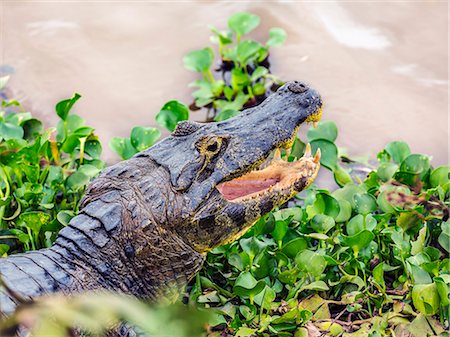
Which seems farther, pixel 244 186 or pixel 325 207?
pixel 325 207

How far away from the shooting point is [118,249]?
3.42m

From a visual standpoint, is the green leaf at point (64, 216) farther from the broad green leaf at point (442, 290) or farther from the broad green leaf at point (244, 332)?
the broad green leaf at point (442, 290)

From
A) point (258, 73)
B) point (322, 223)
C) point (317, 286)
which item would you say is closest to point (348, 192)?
point (322, 223)

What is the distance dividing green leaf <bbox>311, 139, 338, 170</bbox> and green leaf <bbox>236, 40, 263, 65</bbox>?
135 centimetres

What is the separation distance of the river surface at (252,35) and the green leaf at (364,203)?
1.00 metres

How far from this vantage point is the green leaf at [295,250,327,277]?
386cm

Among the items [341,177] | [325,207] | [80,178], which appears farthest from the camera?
[341,177]

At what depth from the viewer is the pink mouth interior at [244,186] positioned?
3.87 metres

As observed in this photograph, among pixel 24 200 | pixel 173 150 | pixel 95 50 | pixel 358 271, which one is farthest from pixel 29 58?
pixel 358 271

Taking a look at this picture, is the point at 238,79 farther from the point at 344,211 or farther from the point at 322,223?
the point at 322,223

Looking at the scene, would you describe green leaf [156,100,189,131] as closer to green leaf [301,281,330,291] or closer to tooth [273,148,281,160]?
tooth [273,148,281,160]

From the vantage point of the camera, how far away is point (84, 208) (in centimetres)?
353

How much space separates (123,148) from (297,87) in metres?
1.44

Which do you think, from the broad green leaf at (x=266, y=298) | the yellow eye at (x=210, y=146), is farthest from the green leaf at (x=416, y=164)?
the yellow eye at (x=210, y=146)
